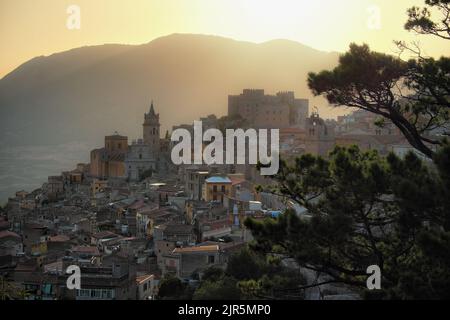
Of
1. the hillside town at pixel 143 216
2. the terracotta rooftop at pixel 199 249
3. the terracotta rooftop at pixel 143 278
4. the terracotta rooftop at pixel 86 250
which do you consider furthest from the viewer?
the terracotta rooftop at pixel 86 250

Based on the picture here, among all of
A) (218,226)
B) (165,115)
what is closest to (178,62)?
(165,115)

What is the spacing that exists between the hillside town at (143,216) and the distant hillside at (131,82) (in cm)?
5189

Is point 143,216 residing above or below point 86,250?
above

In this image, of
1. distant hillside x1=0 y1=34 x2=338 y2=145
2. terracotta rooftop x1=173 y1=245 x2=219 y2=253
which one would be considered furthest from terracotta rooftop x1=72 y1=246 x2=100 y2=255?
distant hillside x1=0 y1=34 x2=338 y2=145

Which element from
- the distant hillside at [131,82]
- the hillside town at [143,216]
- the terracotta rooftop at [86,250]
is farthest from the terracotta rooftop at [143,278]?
the distant hillside at [131,82]

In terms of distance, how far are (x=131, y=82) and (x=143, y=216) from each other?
108 metres

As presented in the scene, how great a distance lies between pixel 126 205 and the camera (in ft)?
122

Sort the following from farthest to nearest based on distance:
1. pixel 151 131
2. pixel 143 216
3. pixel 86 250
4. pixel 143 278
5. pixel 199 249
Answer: pixel 151 131 < pixel 143 216 < pixel 86 250 < pixel 199 249 < pixel 143 278

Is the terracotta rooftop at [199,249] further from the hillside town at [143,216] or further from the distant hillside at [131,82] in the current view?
the distant hillside at [131,82]

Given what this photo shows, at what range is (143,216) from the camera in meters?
31.9

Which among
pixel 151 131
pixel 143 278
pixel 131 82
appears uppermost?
pixel 131 82

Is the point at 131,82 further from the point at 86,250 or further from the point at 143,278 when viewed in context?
the point at 143,278

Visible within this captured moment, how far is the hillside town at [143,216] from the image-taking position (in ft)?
70.7

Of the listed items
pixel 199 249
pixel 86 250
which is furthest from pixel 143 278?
pixel 86 250
